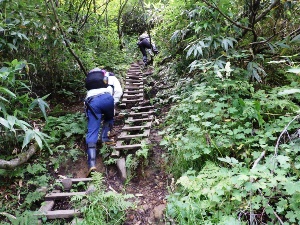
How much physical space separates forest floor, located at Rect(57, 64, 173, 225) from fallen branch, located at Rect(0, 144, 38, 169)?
0.55 metres

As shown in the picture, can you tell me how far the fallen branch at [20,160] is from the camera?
3295mm

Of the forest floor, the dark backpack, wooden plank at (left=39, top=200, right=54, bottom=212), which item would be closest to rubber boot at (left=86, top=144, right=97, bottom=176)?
the forest floor

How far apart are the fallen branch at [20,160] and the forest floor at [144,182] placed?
55 centimetres

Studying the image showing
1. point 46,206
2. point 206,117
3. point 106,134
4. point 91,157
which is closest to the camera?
point 46,206

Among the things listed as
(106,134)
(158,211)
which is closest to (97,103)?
(106,134)

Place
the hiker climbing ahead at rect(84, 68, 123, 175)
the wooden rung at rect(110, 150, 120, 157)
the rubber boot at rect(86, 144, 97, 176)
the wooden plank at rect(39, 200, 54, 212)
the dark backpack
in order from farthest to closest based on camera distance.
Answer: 1. the dark backpack
2. the hiker climbing ahead at rect(84, 68, 123, 175)
3. the wooden rung at rect(110, 150, 120, 157)
4. the rubber boot at rect(86, 144, 97, 176)
5. the wooden plank at rect(39, 200, 54, 212)

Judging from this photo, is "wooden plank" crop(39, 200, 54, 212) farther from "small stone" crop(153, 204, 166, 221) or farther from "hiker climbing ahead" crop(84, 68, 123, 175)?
"small stone" crop(153, 204, 166, 221)

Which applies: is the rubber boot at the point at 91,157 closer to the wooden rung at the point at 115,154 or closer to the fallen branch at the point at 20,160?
the wooden rung at the point at 115,154

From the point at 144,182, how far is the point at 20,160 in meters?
1.94

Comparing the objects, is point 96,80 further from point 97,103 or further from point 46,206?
point 46,206

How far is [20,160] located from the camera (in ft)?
12.1

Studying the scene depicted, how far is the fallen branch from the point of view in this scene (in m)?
3.29

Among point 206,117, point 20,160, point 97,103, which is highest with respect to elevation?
point 206,117

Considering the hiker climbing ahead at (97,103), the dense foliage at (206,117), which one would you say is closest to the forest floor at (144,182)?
the dense foliage at (206,117)
